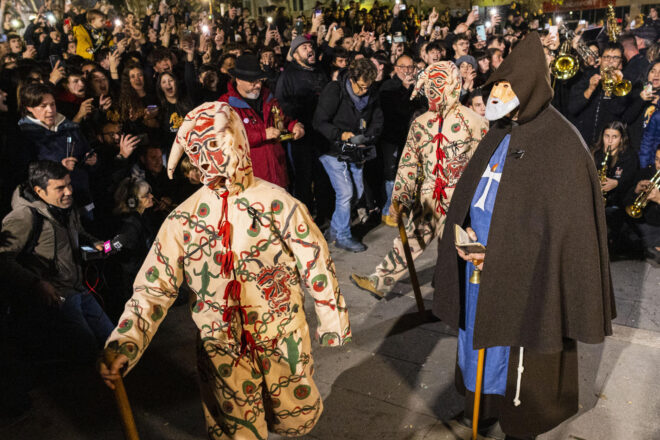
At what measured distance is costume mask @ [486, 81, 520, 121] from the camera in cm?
290

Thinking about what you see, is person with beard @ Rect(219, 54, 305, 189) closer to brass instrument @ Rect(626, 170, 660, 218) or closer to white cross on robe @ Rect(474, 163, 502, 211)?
white cross on robe @ Rect(474, 163, 502, 211)

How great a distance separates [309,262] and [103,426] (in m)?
2.32

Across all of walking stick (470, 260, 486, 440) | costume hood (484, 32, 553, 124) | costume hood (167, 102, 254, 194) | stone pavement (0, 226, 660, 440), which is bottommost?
stone pavement (0, 226, 660, 440)

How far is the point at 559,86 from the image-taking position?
846 centimetres

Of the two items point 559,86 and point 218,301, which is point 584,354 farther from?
point 559,86

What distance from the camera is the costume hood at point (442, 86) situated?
446 centimetres

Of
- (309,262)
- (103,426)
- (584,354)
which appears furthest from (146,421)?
(584,354)

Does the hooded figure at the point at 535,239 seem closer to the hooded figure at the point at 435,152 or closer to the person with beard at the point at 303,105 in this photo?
the hooded figure at the point at 435,152

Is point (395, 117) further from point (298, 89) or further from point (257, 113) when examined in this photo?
point (257, 113)

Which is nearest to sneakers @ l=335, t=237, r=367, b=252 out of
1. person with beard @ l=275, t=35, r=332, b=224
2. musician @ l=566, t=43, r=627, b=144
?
person with beard @ l=275, t=35, r=332, b=224

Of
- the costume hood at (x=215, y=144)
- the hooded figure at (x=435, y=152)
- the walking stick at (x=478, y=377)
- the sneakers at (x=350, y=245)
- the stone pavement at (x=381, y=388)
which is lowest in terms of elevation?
the stone pavement at (x=381, y=388)

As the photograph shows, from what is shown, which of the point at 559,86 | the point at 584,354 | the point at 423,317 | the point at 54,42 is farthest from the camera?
the point at 54,42

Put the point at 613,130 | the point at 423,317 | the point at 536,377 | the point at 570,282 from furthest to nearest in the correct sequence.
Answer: the point at 613,130 → the point at 423,317 → the point at 536,377 → the point at 570,282

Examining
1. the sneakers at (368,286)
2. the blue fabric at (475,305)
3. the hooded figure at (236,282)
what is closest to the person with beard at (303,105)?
the sneakers at (368,286)
